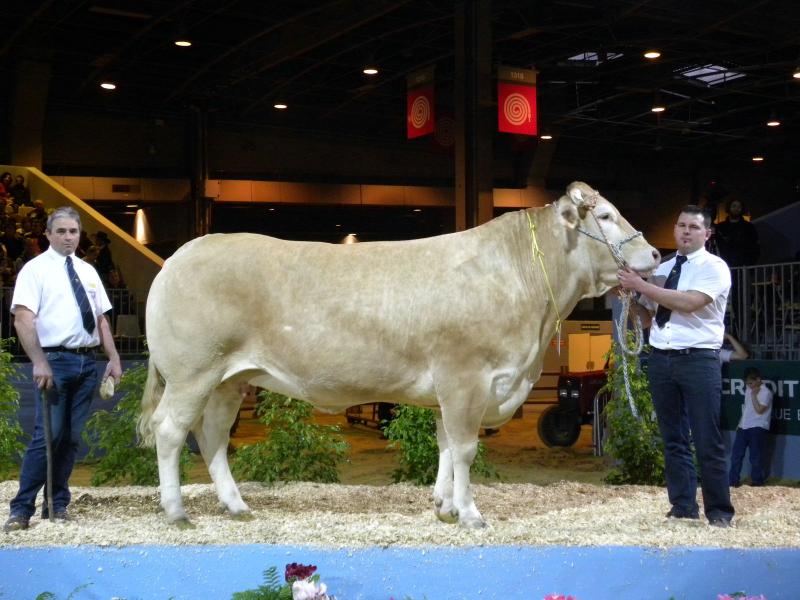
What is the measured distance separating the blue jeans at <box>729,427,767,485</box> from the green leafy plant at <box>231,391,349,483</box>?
4.45 m

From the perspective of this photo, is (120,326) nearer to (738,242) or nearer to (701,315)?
(738,242)

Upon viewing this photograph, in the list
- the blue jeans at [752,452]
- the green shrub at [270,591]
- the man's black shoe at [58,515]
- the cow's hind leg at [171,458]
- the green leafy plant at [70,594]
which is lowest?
the blue jeans at [752,452]

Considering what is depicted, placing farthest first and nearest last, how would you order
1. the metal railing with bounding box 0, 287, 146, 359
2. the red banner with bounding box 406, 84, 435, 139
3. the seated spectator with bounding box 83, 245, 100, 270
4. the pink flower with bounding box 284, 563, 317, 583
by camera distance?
1. the seated spectator with bounding box 83, 245, 100, 270
2. the red banner with bounding box 406, 84, 435, 139
3. the metal railing with bounding box 0, 287, 146, 359
4. the pink flower with bounding box 284, 563, 317, 583

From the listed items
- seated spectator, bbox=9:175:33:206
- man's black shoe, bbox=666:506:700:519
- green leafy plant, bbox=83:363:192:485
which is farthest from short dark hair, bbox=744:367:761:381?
seated spectator, bbox=9:175:33:206

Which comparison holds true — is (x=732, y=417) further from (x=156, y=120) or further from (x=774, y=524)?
(x=156, y=120)

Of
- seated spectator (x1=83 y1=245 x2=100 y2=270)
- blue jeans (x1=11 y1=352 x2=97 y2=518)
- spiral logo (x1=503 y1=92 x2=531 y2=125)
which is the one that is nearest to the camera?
blue jeans (x1=11 y1=352 x2=97 y2=518)

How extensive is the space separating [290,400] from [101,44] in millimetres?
15078

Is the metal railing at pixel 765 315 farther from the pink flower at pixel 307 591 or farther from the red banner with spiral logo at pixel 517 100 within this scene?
the pink flower at pixel 307 591

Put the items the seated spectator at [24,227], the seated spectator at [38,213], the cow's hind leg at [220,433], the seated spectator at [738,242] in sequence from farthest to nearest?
the seated spectator at [38,213] → the seated spectator at [24,227] → the seated spectator at [738,242] → the cow's hind leg at [220,433]

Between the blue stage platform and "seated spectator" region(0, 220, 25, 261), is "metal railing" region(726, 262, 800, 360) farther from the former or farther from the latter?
"seated spectator" region(0, 220, 25, 261)

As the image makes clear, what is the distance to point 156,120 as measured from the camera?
24.8 meters

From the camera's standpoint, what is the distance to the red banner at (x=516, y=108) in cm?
1566

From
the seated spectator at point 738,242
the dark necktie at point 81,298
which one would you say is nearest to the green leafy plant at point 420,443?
the dark necktie at point 81,298

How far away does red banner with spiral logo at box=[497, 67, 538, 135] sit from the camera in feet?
51.6
